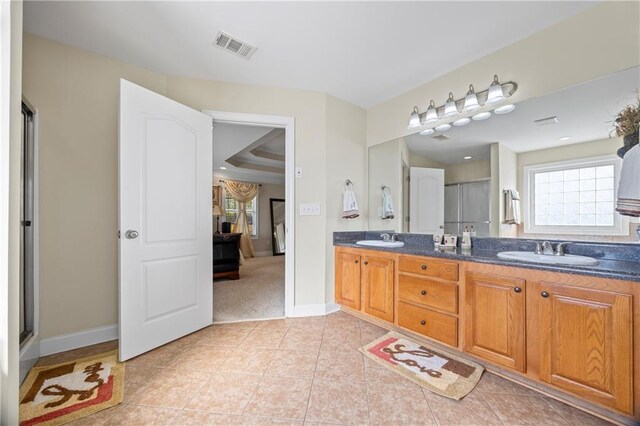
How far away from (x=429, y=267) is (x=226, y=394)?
5.17ft

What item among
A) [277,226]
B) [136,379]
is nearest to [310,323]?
[136,379]

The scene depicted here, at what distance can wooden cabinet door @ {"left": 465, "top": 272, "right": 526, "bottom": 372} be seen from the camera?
1488 mm

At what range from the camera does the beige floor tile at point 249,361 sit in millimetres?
1704

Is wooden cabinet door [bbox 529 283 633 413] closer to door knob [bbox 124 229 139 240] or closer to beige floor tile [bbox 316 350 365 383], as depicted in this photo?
beige floor tile [bbox 316 350 365 383]

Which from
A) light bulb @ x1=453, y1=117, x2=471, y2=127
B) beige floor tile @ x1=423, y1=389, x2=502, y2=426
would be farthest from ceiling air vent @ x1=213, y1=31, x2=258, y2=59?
beige floor tile @ x1=423, y1=389, x2=502, y2=426

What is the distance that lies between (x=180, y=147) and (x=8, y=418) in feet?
5.94

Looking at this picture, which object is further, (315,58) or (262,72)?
(262,72)

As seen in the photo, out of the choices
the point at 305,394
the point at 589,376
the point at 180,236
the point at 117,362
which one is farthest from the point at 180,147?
the point at 589,376

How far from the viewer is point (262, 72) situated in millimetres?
2340

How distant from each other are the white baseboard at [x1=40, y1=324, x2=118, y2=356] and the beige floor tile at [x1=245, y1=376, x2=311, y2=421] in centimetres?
150

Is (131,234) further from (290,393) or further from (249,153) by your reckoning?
(249,153)

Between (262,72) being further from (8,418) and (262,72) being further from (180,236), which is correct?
(8,418)

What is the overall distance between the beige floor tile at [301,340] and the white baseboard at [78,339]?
57.2 inches

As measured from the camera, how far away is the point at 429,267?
1.93m
